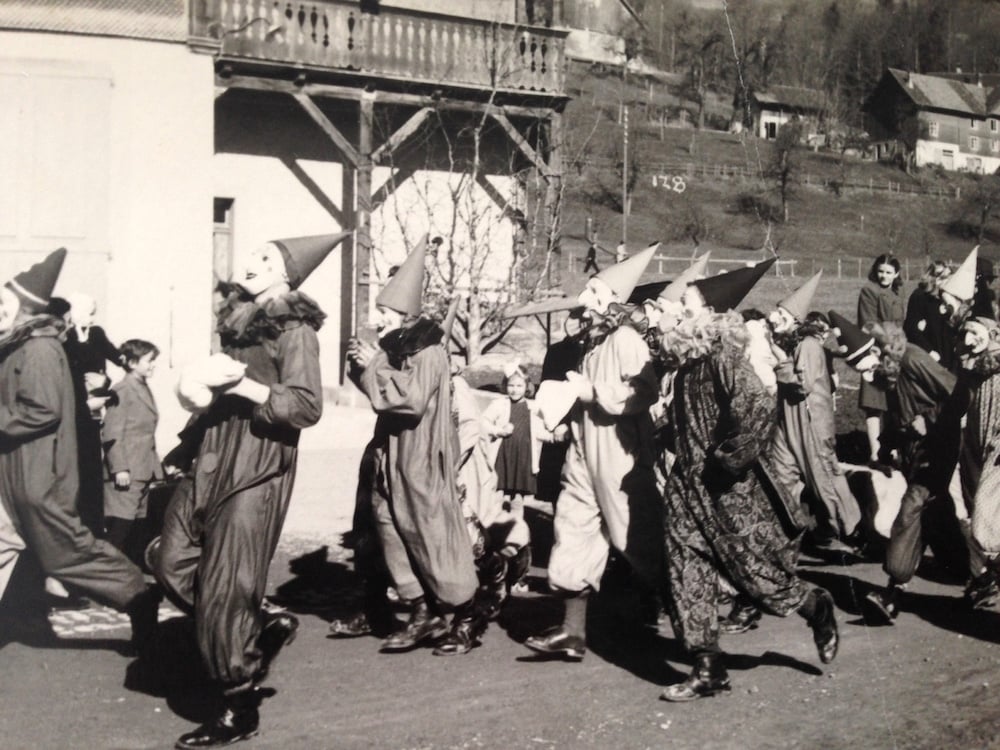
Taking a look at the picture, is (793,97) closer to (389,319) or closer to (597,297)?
(597,297)

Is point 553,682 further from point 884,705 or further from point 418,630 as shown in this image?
point 884,705

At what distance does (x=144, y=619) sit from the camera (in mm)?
5500

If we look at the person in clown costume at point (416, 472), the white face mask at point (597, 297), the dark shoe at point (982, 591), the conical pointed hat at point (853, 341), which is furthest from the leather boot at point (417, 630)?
the conical pointed hat at point (853, 341)

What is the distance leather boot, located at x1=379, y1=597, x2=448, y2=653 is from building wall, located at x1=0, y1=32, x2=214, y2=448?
238 inches

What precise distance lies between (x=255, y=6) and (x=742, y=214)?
22705mm

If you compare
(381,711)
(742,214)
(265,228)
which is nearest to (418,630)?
(381,711)

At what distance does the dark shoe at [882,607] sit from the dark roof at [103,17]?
8851 millimetres

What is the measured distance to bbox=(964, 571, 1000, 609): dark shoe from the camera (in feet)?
22.3

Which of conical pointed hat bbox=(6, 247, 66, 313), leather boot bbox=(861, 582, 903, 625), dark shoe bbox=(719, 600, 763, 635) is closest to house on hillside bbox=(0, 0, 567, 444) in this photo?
conical pointed hat bbox=(6, 247, 66, 313)

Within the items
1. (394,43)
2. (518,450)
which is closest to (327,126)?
(394,43)

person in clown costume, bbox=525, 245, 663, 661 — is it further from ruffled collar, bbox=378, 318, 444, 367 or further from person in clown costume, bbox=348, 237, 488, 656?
ruffled collar, bbox=378, 318, 444, 367

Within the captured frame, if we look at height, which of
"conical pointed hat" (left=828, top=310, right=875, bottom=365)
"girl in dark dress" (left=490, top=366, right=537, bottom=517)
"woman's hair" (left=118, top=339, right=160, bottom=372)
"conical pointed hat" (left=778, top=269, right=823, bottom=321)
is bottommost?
"girl in dark dress" (left=490, top=366, right=537, bottom=517)

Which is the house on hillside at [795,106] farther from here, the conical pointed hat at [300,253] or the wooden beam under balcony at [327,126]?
the conical pointed hat at [300,253]

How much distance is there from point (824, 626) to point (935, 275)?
18.6 feet
